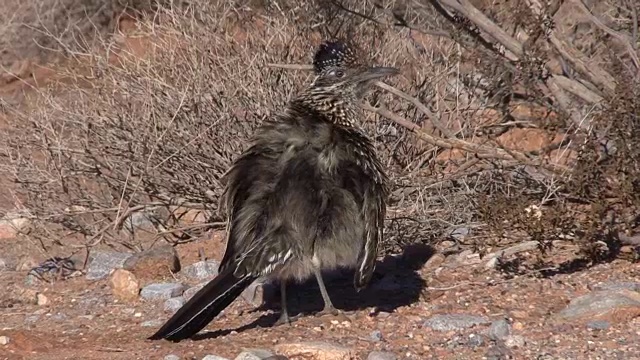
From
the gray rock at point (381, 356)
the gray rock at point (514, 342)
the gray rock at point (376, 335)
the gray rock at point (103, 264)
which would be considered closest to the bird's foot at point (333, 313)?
the gray rock at point (376, 335)

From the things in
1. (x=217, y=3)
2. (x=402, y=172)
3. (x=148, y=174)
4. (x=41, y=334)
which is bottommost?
(x=41, y=334)

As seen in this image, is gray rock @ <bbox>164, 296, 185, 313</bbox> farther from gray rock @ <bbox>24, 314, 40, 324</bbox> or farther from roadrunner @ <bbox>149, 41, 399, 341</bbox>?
gray rock @ <bbox>24, 314, 40, 324</bbox>

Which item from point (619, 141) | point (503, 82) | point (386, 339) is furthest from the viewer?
point (503, 82)

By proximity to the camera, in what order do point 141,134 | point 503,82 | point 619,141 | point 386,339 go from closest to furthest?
point 386,339
point 619,141
point 141,134
point 503,82

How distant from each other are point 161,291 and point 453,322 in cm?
208

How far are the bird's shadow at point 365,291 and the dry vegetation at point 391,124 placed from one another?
219mm

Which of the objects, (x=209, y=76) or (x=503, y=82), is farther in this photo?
(x=503, y=82)

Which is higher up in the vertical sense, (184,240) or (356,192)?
(356,192)

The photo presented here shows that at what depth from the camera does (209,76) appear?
8.59 meters

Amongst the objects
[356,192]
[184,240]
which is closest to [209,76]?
[184,240]

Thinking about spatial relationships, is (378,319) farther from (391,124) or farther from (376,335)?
(391,124)

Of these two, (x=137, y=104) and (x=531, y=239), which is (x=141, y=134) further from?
(x=531, y=239)

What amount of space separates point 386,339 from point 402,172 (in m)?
2.25

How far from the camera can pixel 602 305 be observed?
258 inches
